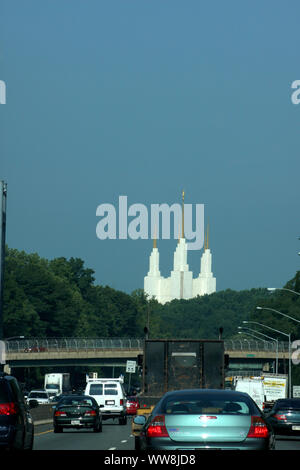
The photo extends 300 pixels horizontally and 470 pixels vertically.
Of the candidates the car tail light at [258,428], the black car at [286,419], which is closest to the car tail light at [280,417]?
the black car at [286,419]

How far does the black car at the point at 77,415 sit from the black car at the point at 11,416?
20914mm

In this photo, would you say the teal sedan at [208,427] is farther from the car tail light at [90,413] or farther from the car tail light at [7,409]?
the car tail light at [90,413]

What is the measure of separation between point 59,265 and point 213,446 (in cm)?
16353

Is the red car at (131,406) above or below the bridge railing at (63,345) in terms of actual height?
below

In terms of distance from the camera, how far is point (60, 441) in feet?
122

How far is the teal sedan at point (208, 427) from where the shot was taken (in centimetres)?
1794

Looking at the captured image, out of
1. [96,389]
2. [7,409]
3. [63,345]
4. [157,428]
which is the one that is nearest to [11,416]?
[7,409]

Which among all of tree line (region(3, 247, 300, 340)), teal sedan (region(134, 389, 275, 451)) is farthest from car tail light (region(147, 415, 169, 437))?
tree line (region(3, 247, 300, 340))

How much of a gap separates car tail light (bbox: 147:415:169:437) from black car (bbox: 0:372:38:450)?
5.90 meters

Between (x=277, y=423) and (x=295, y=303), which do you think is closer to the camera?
(x=277, y=423)

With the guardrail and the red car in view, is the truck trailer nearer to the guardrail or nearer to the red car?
the red car

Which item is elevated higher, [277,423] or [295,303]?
[295,303]
